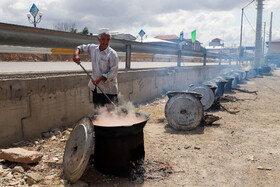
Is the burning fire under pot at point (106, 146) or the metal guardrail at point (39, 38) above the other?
the metal guardrail at point (39, 38)

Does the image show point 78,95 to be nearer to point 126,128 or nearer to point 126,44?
point 126,128

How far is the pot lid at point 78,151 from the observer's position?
108 inches

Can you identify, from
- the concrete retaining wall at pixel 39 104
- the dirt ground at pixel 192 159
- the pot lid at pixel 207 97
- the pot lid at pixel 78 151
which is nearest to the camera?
the pot lid at pixel 78 151

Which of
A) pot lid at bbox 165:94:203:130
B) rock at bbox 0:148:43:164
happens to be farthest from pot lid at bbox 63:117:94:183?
pot lid at bbox 165:94:203:130

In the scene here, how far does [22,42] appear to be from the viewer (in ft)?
13.0

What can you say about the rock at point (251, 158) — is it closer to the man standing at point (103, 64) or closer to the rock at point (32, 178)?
the man standing at point (103, 64)

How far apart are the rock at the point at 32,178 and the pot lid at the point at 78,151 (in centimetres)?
34

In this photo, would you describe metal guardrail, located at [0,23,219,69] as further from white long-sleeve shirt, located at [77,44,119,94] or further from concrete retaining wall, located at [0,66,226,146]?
white long-sleeve shirt, located at [77,44,119,94]

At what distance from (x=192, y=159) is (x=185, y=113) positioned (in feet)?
5.37

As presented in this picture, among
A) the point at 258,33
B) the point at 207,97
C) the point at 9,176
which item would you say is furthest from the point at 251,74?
the point at 9,176

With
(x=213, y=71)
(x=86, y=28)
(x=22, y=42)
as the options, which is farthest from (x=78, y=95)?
(x=86, y=28)

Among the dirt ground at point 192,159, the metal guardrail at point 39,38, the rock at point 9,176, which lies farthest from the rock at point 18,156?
the metal guardrail at point 39,38

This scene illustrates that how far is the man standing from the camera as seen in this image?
3.52 m

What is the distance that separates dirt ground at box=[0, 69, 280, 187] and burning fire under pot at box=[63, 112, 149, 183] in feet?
0.48
